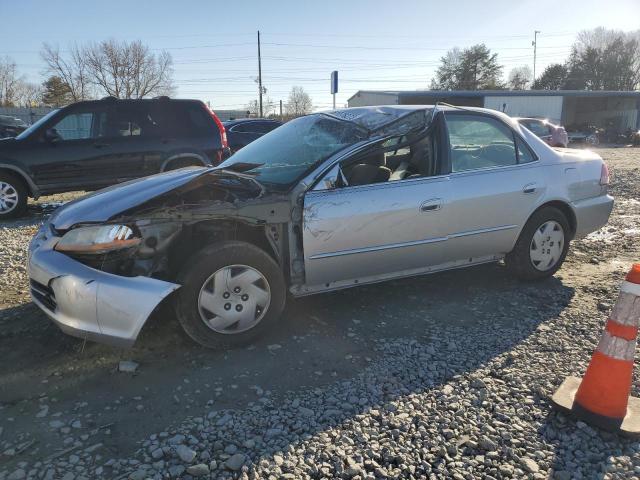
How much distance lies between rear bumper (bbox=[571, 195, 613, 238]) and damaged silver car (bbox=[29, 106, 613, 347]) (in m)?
0.02

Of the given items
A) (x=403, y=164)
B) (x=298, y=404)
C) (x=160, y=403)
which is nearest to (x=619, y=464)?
(x=298, y=404)

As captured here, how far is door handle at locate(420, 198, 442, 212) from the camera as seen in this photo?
381 cm

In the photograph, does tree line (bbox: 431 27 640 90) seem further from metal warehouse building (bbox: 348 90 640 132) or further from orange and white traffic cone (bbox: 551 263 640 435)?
orange and white traffic cone (bbox: 551 263 640 435)

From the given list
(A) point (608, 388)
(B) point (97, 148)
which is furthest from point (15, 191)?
(A) point (608, 388)

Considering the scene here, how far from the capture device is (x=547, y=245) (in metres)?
4.59

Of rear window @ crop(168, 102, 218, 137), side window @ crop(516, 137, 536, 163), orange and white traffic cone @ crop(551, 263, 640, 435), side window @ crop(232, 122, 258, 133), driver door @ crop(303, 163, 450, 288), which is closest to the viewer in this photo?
orange and white traffic cone @ crop(551, 263, 640, 435)

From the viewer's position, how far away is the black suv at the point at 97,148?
761cm

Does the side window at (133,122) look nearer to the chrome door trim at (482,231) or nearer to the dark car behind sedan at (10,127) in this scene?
the chrome door trim at (482,231)

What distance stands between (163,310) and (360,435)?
74.0 inches

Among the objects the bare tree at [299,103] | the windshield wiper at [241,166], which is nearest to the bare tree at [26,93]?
the bare tree at [299,103]

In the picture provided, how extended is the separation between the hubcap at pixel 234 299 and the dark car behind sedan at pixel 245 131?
10.1 metres

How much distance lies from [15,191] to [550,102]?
43.5 meters

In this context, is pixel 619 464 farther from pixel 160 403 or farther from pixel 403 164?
pixel 403 164

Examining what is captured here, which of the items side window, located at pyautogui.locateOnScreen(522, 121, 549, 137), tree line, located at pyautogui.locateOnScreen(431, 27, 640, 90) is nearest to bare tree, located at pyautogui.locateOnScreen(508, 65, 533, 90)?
tree line, located at pyautogui.locateOnScreen(431, 27, 640, 90)
